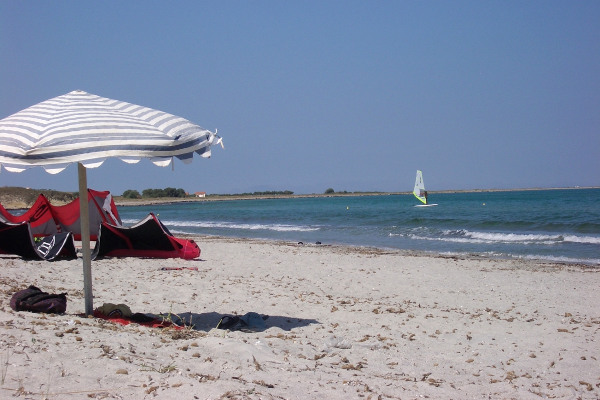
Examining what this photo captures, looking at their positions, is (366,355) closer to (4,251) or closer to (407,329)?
(407,329)

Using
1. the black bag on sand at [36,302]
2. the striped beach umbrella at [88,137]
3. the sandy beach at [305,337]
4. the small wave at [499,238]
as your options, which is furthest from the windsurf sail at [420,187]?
the black bag on sand at [36,302]

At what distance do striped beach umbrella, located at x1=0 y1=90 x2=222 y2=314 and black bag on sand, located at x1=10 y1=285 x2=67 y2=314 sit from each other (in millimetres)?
255

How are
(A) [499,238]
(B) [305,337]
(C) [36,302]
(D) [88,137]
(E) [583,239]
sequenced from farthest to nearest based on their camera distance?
(A) [499,238] < (E) [583,239] < (B) [305,337] < (C) [36,302] < (D) [88,137]

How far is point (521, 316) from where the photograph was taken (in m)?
6.61

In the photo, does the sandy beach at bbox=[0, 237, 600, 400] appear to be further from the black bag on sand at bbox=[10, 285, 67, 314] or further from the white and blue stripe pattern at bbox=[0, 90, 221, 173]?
the white and blue stripe pattern at bbox=[0, 90, 221, 173]

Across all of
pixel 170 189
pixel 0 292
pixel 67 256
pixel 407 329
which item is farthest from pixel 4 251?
pixel 170 189

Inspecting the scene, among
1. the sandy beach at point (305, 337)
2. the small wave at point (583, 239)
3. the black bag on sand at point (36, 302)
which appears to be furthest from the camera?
the small wave at point (583, 239)

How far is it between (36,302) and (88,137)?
1693mm

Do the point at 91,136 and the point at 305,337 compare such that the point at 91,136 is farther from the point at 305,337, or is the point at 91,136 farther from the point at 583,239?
the point at 583,239

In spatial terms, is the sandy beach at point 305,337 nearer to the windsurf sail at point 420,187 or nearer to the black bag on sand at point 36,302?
the black bag on sand at point 36,302

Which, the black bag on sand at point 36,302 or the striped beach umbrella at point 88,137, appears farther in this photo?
the black bag on sand at point 36,302

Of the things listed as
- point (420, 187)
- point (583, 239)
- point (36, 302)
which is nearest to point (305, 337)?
point (36, 302)

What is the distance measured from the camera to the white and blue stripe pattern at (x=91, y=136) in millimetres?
3953

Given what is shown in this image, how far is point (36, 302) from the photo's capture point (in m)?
4.73
